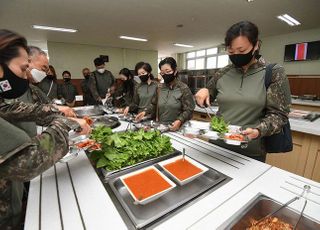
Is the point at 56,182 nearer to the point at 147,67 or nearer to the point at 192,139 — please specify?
the point at 192,139

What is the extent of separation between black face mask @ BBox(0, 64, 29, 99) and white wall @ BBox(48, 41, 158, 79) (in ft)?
29.0

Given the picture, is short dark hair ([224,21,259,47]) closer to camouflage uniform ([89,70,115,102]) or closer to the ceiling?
the ceiling

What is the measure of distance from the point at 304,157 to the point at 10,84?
2.87m

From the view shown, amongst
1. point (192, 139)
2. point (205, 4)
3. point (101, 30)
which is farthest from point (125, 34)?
point (192, 139)

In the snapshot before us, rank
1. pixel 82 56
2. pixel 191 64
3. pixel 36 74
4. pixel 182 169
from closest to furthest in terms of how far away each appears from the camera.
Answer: pixel 182 169, pixel 36 74, pixel 82 56, pixel 191 64

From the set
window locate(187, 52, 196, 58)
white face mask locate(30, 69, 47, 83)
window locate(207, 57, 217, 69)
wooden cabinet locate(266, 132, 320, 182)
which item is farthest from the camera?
window locate(187, 52, 196, 58)

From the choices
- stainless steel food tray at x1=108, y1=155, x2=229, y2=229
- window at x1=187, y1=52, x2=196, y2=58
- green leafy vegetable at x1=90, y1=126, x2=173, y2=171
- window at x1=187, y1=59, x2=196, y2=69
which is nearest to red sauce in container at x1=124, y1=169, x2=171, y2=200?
stainless steel food tray at x1=108, y1=155, x2=229, y2=229

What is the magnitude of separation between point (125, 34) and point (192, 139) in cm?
655

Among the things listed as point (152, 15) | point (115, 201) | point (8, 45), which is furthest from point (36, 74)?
point (152, 15)

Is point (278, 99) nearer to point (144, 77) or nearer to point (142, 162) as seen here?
point (142, 162)

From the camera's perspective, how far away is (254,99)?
129cm

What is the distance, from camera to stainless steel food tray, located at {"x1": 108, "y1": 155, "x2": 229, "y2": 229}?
750 millimetres

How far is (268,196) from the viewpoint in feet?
2.82

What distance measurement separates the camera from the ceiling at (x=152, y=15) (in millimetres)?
4086
